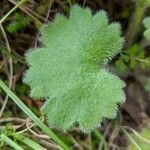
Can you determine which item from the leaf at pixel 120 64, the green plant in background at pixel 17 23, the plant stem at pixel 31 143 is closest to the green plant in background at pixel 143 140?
the leaf at pixel 120 64

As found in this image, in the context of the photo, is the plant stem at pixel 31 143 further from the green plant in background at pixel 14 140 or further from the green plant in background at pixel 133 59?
the green plant in background at pixel 133 59

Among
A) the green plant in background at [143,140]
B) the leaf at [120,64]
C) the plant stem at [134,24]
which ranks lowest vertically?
the green plant in background at [143,140]

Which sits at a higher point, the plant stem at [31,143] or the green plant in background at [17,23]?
the green plant in background at [17,23]

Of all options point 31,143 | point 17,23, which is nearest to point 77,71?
point 31,143

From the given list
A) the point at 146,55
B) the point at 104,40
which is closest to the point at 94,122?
the point at 104,40

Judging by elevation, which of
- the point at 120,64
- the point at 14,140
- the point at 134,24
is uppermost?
the point at 134,24

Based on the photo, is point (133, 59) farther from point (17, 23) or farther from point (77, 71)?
point (17, 23)
